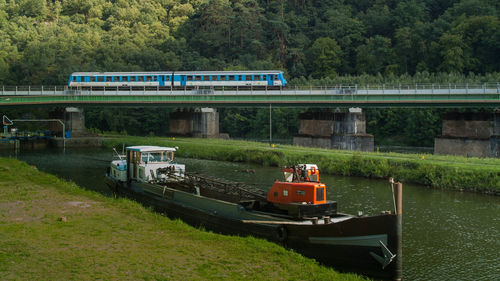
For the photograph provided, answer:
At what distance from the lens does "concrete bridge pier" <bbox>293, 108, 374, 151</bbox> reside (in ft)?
247

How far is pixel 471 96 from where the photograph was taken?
68500 millimetres

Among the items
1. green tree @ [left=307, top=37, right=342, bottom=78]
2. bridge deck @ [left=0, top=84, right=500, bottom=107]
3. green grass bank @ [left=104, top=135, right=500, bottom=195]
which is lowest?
green grass bank @ [left=104, top=135, right=500, bottom=195]

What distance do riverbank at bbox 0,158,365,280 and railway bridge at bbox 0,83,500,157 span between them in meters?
52.0

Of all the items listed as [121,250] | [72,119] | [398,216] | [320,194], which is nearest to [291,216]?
[320,194]

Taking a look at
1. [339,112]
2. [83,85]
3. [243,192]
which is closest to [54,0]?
[83,85]

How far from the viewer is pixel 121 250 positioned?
66.4 ft

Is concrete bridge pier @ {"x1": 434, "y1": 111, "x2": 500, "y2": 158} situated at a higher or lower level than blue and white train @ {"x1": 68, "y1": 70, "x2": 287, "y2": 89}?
lower

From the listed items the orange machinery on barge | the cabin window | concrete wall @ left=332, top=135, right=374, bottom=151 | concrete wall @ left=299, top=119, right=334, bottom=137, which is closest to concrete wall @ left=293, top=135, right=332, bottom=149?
concrete wall @ left=299, top=119, right=334, bottom=137

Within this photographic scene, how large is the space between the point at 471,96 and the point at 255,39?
3343 inches

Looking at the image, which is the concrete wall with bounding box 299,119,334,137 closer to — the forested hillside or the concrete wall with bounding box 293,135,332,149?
the concrete wall with bounding box 293,135,332,149

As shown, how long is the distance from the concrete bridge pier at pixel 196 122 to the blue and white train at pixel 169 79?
5.50 m

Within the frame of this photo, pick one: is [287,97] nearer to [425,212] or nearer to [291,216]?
[425,212]

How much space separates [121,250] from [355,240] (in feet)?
30.6

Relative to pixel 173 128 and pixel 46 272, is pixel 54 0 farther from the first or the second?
pixel 46 272
